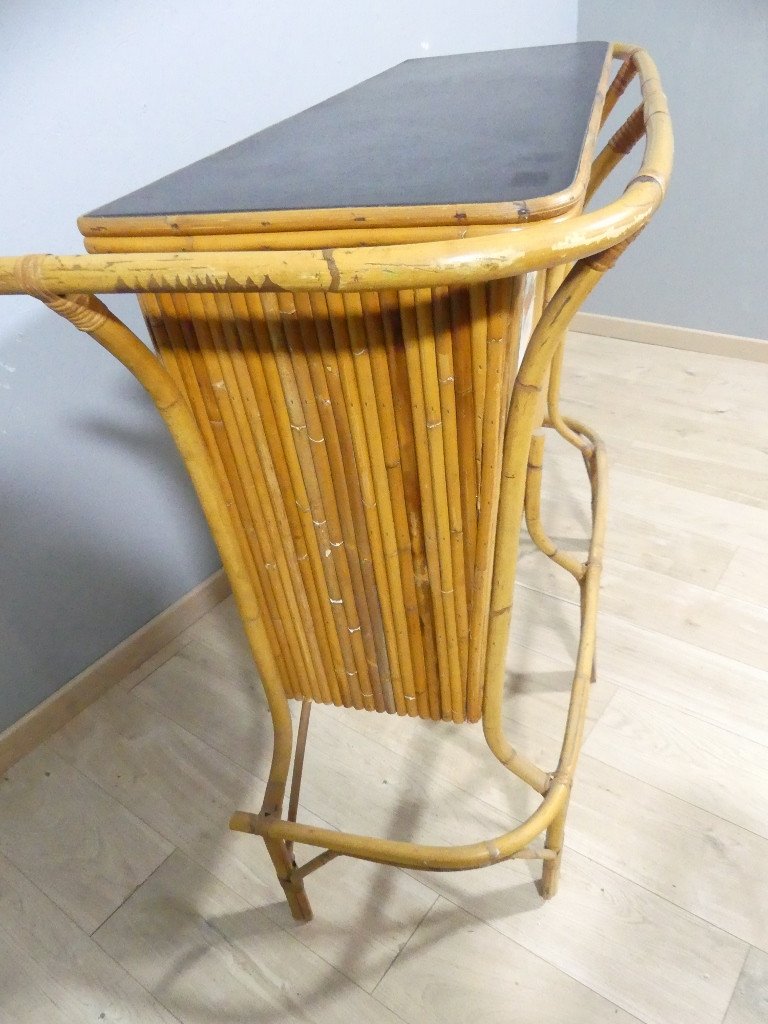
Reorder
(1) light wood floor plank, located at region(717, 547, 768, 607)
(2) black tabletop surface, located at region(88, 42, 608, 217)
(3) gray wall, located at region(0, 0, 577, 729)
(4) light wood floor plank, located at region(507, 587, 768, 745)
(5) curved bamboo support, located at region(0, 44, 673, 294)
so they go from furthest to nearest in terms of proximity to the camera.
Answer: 1. (1) light wood floor plank, located at region(717, 547, 768, 607)
2. (4) light wood floor plank, located at region(507, 587, 768, 745)
3. (3) gray wall, located at region(0, 0, 577, 729)
4. (2) black tabletop surface, located at region(88, 42, 608, 217)
5. (5) curved bamboo support, located at region(0, 44, 673, 294)

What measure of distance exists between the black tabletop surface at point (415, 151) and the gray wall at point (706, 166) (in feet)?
3.55

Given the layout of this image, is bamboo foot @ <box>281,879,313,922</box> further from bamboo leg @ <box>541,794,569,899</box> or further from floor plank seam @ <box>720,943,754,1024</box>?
floor plank seam @ <box>720,943,754,1024</box>

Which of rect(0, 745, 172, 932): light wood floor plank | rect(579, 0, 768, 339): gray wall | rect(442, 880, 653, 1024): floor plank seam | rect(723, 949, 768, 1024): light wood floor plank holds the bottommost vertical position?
rect(723, 949, 768, 1024): light wood floor plank

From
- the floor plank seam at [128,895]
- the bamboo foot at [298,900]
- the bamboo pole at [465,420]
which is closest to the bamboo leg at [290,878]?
the bamboo foot at [298,900]

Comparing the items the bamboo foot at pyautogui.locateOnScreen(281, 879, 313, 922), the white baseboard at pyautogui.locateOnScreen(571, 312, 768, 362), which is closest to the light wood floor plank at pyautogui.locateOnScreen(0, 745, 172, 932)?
the bamboo foot at pyautogui.locateOnScreen(281, 879, 313, 922)

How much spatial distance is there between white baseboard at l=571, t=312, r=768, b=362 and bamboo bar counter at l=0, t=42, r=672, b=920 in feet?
4.26

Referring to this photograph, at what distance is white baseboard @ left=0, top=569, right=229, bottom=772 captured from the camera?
1.18 m

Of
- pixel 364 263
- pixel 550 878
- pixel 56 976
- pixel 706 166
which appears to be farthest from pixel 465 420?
pixel 706 166

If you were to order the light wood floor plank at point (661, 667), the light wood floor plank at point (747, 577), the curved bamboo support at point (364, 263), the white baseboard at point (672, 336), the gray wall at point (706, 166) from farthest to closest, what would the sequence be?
1. the white baseboard at point (672, 336)
2. the gray wall at point (706, 166)
3. the light wood floor plank at point (747, 577)
4. the light wood floor plank at point (661, 667)
5. the curved bamboo support at point (364, 263)

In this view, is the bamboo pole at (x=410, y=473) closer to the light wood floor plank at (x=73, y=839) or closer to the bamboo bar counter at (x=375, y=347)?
the bamboo bar counter at (x=375, y=347)

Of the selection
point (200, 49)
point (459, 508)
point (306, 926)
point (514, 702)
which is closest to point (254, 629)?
point (459, 508)

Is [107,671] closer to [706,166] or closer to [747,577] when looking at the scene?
[747,577]

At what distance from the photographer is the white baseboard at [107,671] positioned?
1182 millimetres

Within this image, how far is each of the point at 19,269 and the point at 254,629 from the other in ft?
1.28
